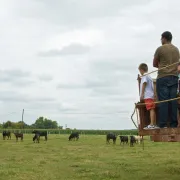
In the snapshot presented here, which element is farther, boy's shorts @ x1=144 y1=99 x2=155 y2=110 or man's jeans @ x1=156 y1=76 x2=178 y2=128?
boy's shorts @ x1=144 y1=99 x2=155 y2=110

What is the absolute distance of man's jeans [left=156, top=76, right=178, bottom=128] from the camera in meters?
8.71

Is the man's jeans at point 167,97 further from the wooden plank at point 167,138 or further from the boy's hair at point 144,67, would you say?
the boy's hair at point 144,67

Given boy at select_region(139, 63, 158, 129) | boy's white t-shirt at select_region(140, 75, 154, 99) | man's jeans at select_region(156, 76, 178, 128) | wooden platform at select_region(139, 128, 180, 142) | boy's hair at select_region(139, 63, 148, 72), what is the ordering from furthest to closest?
boy's hair at select_region(139, 63, 148, 72) → boy's white t-shirt at select_region(140, 75, 154, 99) → boy at select_region(139, 63, 158, 129) → man's jeans at select_region(156, 76, 178, 128) → wooden platform at select_region(139, 128, 180, 142)

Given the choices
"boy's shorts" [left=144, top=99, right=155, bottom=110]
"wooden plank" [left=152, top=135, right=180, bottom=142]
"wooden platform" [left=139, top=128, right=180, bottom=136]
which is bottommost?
"wooden plank" [left=152, top=135, right=180, bottom=142]

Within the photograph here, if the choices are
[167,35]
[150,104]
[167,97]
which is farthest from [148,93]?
[167,35]

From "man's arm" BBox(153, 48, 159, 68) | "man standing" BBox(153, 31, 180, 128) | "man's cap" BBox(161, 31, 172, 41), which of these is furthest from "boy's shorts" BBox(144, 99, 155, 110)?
"man's cap" BBox(161, 31, 172, 41)

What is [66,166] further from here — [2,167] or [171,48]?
[171,48]

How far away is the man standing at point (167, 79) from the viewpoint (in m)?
8.73

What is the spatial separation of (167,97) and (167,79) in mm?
414

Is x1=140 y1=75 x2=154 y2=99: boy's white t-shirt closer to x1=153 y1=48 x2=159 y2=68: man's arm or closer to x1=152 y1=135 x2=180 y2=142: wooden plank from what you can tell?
x1=153 y1=48 x2=159 y2=68: man's arm

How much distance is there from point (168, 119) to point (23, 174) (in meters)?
6.28

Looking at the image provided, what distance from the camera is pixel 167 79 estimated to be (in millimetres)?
8805

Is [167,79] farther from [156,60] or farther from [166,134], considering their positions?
[166,134]

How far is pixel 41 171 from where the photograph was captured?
13.8 metres
